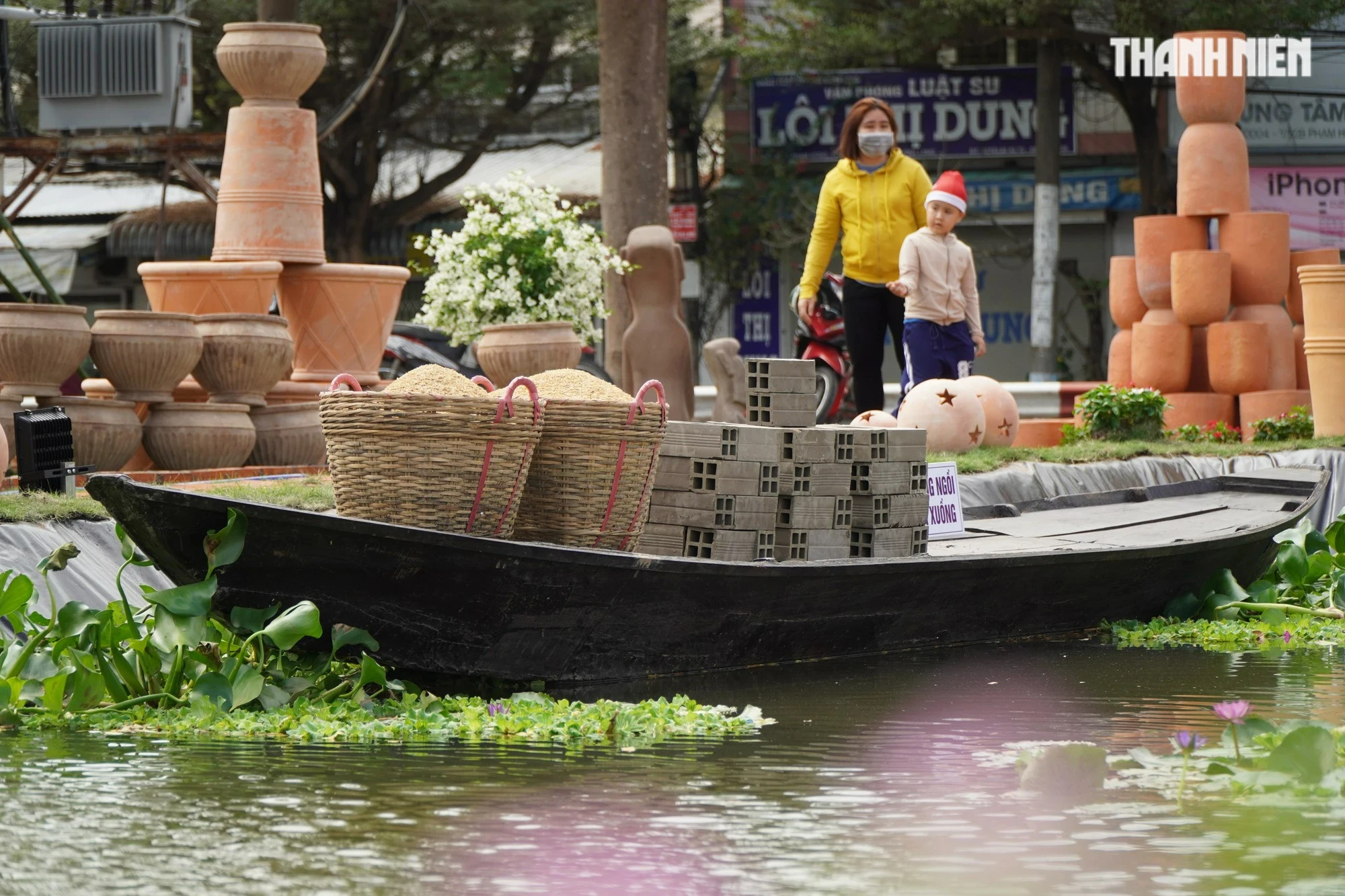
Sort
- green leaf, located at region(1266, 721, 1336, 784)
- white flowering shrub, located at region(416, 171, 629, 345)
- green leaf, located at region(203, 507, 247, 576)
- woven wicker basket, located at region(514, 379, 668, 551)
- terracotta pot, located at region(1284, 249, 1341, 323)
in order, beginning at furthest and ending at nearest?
terracotta pot, located at region(1284, 249, 1341, 323) → white flowering shrub, located at region(416, 171, 629, 345) → woven wicker basket, located at region(514, 379, 668, 551) → green leaf, located at region(203, 507, 247, 576) → green leaf, located at region(1266, 721, 1336, 784)

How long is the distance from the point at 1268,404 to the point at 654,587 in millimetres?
7861

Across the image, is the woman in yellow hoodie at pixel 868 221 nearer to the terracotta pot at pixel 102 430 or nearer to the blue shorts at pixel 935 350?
the blue shorts at pixel 935 350

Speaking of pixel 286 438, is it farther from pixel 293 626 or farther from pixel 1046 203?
pixel 1046 203

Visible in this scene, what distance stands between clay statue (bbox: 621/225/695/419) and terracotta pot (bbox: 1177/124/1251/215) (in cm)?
367

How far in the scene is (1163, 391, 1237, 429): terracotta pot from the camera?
42.0 feet

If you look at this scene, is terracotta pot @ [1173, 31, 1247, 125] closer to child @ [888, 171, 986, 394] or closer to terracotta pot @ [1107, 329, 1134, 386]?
terracotta pot @ [1107, 329, 1134, 386]

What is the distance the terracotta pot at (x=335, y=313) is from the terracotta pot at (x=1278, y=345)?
6.10 m

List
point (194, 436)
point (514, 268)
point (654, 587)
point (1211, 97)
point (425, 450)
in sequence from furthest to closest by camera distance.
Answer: point (1211, 97) < point (514, 268) < point (194, 436) < point (654, 587) < point (425, 450)

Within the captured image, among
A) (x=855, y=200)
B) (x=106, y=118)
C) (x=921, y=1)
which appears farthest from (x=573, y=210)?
(x=921, y=1)

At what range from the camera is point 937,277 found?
10.1m

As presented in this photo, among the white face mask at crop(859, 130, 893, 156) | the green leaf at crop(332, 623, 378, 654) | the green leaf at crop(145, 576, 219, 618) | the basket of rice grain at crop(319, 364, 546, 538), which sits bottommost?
the green leaf at crop(332, 623, 378, 654)

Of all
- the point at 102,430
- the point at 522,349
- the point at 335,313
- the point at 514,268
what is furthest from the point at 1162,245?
the point at 102,430

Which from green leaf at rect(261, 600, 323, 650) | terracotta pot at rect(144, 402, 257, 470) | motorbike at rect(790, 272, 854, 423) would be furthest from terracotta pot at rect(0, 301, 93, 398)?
motorbike at rect(790, 272, 854, 423)

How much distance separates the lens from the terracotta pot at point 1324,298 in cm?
1154
